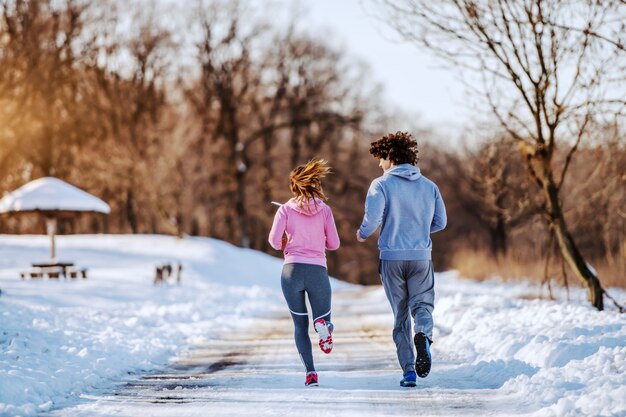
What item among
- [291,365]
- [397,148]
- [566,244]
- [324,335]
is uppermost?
[397,148]

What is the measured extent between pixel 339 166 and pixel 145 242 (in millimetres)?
17704

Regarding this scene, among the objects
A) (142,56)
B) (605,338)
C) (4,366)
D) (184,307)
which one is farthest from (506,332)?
(142,56)

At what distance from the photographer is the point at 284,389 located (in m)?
6.96

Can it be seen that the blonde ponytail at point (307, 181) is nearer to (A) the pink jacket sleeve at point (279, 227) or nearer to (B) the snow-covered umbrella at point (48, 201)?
(A) the pink jacket sleeve at point (279, 227)

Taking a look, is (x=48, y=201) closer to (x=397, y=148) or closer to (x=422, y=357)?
(x=397, y=148)

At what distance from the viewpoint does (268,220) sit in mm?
53156

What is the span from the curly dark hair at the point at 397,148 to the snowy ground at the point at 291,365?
2.01 meters

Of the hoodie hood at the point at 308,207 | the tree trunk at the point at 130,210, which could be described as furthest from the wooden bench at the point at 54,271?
the tree trunk at the point at 130,210

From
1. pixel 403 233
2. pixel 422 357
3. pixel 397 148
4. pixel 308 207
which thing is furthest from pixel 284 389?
pixel 397 148

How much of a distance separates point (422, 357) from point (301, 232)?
5.07 feet

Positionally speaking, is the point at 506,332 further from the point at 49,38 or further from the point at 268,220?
the point at 268,220

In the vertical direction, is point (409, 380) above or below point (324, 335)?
below

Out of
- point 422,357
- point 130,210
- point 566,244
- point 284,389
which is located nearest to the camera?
point 422,357

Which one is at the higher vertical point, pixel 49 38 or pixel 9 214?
pixel 49 38
